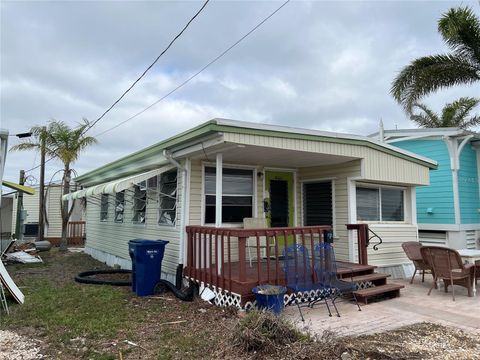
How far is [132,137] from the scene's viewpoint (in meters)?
19.7

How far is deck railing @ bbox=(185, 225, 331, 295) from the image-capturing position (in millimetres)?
5238

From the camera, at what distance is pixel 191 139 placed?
5953 mm

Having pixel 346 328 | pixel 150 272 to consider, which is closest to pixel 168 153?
pixel 150 272

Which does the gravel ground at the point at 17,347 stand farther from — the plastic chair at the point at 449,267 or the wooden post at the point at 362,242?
the plastic chair at the point at 449,267

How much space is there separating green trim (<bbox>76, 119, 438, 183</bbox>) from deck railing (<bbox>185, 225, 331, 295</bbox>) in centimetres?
155

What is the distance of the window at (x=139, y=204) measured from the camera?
344 inches

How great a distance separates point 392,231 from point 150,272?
563 centimetres

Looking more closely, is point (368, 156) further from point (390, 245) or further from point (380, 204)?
point (390, 245)

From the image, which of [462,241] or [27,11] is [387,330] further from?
[27,11]

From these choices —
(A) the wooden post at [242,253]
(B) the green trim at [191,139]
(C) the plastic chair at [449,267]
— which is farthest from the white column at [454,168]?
(A) the wooden post at [242,253]

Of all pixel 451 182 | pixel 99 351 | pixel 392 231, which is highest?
pixel 451 182

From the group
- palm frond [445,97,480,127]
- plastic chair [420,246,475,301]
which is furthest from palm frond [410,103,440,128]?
plastic chair [420,246,475,301]

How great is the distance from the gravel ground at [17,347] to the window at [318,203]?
6.04 meters

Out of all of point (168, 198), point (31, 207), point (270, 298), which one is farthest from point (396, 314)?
point (31, 207)
